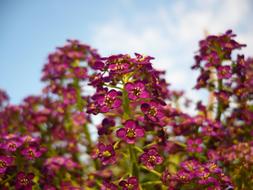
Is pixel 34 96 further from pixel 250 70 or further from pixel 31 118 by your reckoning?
pixel 250 70

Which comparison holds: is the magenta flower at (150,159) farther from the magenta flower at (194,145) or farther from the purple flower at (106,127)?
the magenta flower at (194,145)

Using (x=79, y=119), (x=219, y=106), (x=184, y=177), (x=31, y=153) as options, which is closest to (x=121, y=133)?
(x=184, y=177)

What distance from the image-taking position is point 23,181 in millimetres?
3746

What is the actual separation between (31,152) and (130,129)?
1.26 m

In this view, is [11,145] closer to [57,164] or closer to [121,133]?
[57,164]

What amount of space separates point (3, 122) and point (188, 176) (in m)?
4.14

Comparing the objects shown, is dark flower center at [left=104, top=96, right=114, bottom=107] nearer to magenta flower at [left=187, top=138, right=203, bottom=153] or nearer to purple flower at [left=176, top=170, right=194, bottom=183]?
purple flower at [left=176, top=170, right=194, bottom=183]

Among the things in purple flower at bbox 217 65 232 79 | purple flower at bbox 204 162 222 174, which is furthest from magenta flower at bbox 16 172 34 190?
purple flower at bbox 217 65 232 79

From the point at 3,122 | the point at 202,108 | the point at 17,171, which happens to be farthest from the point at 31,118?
the point at 202,108

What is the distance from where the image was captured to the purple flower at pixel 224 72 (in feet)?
15.5

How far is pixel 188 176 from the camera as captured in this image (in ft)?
12.1

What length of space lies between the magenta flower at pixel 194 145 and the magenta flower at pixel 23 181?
2.03 m

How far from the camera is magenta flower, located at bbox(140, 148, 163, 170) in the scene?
3480 millimetres

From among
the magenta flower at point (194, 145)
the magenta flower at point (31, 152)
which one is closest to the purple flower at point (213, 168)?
the magenta flower at point (194, 145)
